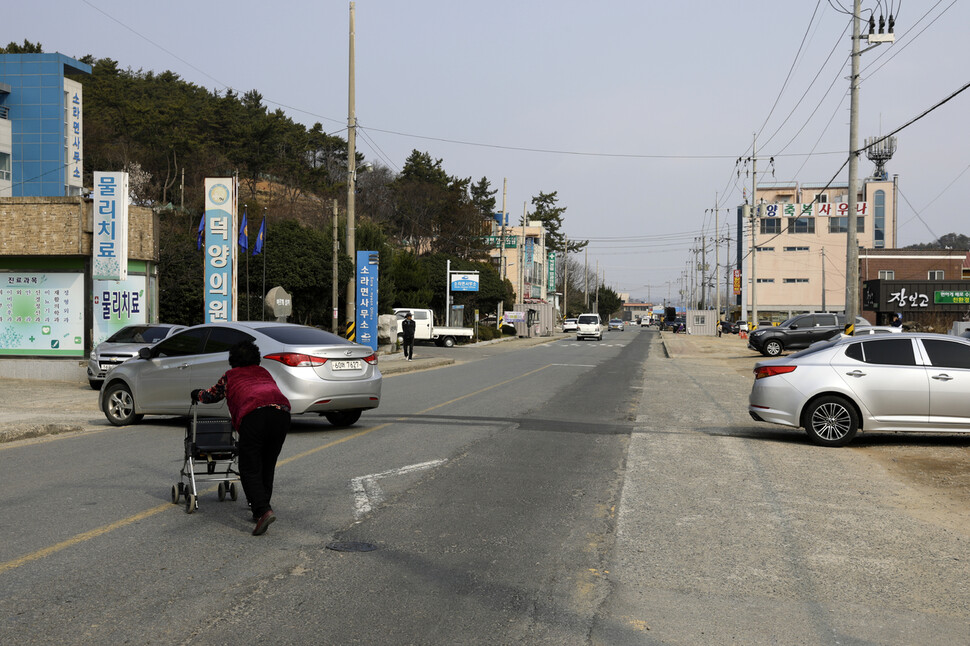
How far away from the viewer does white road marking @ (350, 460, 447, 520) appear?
7.88 meters

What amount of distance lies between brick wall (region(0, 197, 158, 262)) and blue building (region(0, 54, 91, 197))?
118 ft

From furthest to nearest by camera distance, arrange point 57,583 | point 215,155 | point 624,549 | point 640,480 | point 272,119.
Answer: point 272,119
point 215,155
point 640,480
point 624,549
point 57,583

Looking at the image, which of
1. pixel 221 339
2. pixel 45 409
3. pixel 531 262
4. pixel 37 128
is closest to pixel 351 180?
pixel 45 409

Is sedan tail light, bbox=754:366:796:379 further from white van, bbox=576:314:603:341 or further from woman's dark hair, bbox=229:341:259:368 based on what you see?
white van, bbox=576:314:603:341

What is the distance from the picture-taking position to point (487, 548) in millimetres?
6551

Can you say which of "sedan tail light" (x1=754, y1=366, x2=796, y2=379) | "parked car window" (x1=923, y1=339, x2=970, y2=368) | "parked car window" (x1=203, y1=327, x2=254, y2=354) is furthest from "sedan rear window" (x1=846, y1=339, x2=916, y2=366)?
"parked car window" (x1=203, y1=327, x2=254, y2=354)

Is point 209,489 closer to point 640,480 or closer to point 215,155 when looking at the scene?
point 640,480

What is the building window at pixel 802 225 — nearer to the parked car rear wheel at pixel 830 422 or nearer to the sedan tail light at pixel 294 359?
the parked car rear wheel at pixel 830 422

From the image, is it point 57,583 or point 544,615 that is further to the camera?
point 57,583

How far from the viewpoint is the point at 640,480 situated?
9562mm

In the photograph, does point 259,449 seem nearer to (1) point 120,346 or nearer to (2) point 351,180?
(1) point 120,346

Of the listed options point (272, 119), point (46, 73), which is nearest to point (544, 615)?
point (46, 73)

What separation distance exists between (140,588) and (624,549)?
3.38 meters

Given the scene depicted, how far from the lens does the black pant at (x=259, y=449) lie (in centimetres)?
686
